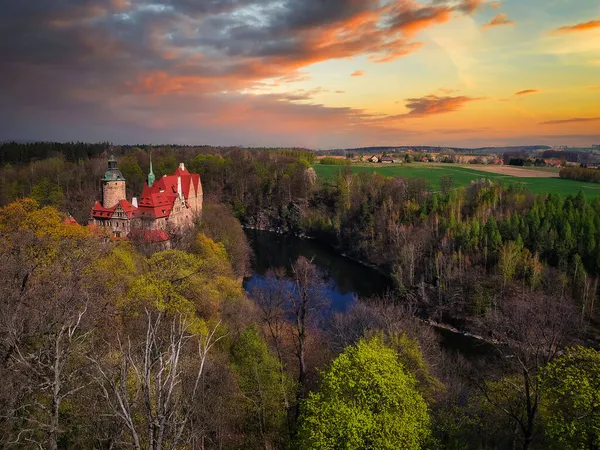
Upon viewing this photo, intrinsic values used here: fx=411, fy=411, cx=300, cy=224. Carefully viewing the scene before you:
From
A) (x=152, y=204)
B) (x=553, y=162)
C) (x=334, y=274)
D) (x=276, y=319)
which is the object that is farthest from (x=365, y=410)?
(x=553, y=162)

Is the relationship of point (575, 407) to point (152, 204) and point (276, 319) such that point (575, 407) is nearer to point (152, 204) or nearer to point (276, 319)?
point (276, 319)

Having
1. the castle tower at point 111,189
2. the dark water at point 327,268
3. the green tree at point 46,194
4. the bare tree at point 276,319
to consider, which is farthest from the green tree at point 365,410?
the green tree at point 46,194

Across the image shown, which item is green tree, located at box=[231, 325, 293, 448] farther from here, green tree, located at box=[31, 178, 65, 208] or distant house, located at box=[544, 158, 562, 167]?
distant house, located at box=[544, 158, 562, 167]

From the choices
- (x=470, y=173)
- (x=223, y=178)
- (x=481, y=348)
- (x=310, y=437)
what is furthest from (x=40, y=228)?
(x=470, y=173)

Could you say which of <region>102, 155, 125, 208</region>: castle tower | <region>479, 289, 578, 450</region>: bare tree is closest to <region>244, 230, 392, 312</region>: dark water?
<region>479, 289, 578, 450</region>: bare tree

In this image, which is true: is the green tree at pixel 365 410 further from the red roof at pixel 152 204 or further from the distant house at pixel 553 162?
the distant house at pixel 553 162

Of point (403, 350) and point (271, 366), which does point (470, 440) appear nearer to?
point (403, 350)
